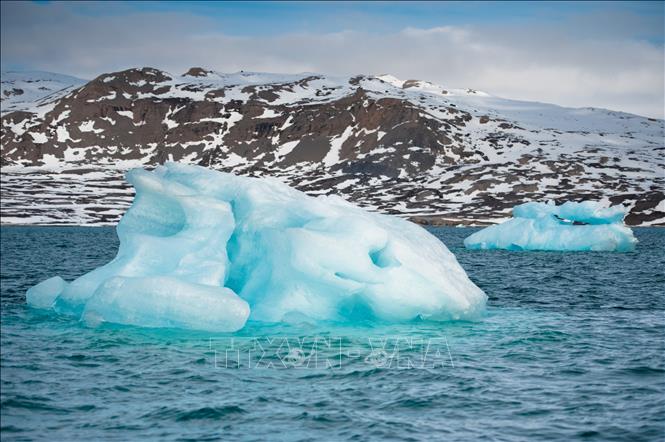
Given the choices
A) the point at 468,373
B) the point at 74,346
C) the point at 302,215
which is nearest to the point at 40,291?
the point at 74,346

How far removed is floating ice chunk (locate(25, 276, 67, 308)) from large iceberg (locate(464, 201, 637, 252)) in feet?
188

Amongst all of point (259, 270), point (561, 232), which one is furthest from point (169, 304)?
point (561, 232)

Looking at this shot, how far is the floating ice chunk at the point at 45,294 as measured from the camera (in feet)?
96.0

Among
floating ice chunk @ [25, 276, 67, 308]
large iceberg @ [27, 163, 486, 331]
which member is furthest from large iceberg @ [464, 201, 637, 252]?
floating ice chunk @ [25, 276, 67, 308]

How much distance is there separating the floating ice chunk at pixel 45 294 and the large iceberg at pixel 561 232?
5729cm

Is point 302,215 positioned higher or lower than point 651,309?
higher

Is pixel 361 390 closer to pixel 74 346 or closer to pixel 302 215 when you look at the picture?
pixel 74 346

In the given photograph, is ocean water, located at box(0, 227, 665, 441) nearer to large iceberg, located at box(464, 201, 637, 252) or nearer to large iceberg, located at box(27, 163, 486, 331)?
large iceberg, located at box(27, 163, 486, 331)

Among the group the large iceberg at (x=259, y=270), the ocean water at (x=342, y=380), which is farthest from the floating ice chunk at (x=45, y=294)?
the ocean water at (x=342, y=380)

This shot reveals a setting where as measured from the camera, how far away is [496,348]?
22.5 metres

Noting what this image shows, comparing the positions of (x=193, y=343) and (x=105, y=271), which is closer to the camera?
(x=193, y=343)

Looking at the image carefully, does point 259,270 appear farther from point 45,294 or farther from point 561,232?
point 561,232

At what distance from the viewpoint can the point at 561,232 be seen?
7650 centimetres

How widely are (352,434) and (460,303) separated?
13.1m
